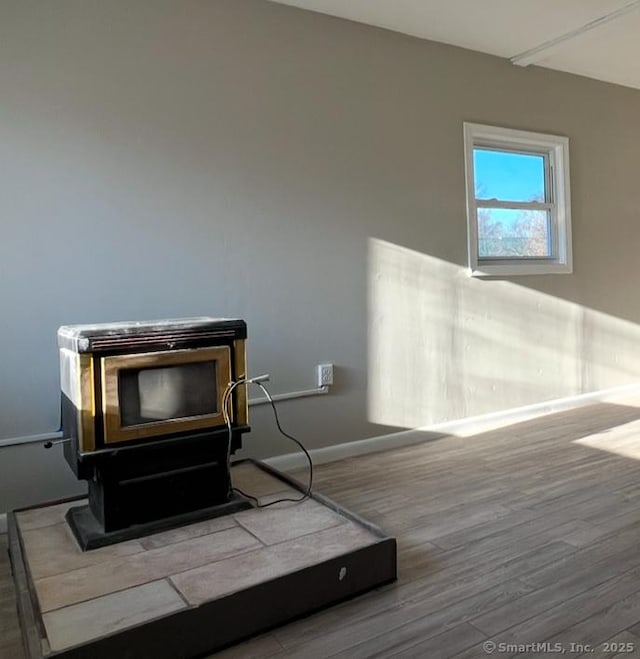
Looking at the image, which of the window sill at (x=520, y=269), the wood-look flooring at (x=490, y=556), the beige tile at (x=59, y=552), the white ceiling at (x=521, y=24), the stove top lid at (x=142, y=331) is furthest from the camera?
the window sill at (x=520, y=269)

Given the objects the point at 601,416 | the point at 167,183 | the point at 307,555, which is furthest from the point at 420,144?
the point at 307,555

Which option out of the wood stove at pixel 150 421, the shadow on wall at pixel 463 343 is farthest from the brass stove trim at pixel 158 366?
the shadow on wall at pixel 463 343

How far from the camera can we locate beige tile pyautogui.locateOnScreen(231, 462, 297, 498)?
2.41 meters

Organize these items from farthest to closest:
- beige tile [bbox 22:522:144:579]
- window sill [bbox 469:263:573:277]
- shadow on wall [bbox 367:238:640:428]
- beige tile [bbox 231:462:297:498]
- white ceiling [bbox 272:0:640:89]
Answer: window sill [bbox 469:263:573:277] → shadow on wall [bbox 367:238:640:428] → white ceiling [bbox 272:0:640:89] → beige tile [bbox 231:462:297:498] → beige tile [bbox 22:522:144:579]

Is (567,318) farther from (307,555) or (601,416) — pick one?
(307,555)

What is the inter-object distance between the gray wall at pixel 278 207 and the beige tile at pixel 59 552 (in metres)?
0.51

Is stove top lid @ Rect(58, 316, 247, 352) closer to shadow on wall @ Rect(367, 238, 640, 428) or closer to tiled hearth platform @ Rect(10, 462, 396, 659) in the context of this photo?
tiled hearth platform @ Rect(10, 462, 396, 659)

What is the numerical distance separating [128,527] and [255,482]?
2.10ft

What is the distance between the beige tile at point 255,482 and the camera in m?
2.41

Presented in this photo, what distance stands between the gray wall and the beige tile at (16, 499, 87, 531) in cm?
26

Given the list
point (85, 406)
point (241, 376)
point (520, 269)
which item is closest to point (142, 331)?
point (85, 406)

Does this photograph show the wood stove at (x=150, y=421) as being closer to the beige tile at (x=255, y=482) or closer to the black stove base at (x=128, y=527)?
the black stove base at (x=128, y=527)

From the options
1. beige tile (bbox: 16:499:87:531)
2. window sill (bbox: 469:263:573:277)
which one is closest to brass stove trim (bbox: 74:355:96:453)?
beige tile (bbox: 16:499:87:531)

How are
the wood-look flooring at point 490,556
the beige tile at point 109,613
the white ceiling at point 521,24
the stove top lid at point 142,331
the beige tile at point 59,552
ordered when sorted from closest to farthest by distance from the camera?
the beige tile at point 109,613
the wood-look flooring at point 490,556
the beige tile at point 59,552
the stove top lid at point 142,331
the white ceiling at point 521,24
